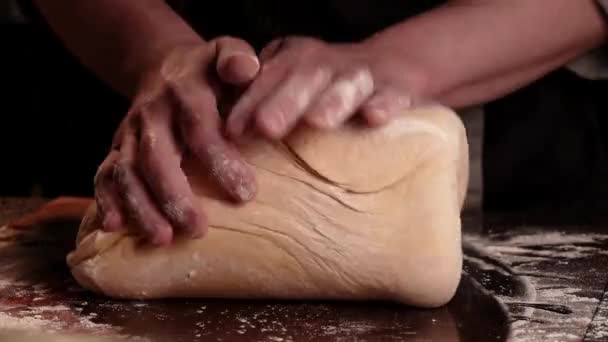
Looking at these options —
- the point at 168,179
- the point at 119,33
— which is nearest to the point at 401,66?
the point at 168,179

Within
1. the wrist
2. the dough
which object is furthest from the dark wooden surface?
the wrist

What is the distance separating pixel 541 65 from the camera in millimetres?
1443

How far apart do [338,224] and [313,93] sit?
16 centimetres

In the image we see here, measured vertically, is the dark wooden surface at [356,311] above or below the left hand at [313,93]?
below

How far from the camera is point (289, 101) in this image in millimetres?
1003

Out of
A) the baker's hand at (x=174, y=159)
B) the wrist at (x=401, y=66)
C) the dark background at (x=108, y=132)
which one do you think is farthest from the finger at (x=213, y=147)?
the dark background at (x=108, y=132)

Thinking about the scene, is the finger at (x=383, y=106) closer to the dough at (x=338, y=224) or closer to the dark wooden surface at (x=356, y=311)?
the dough at (x=338, y=224)

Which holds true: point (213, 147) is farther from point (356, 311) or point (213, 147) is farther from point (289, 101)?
point (356, 311)

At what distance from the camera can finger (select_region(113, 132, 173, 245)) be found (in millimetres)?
1032

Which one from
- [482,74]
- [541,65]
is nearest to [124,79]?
[482,74]

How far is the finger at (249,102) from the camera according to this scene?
3.32 feet

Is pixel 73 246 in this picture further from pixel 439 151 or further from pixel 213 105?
pixel 439 151

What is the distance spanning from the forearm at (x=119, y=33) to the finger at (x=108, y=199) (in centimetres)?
18

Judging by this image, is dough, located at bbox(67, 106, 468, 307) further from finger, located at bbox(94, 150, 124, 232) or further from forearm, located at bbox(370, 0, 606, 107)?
forearm, located at bbox(370, 0, 606, 107)
